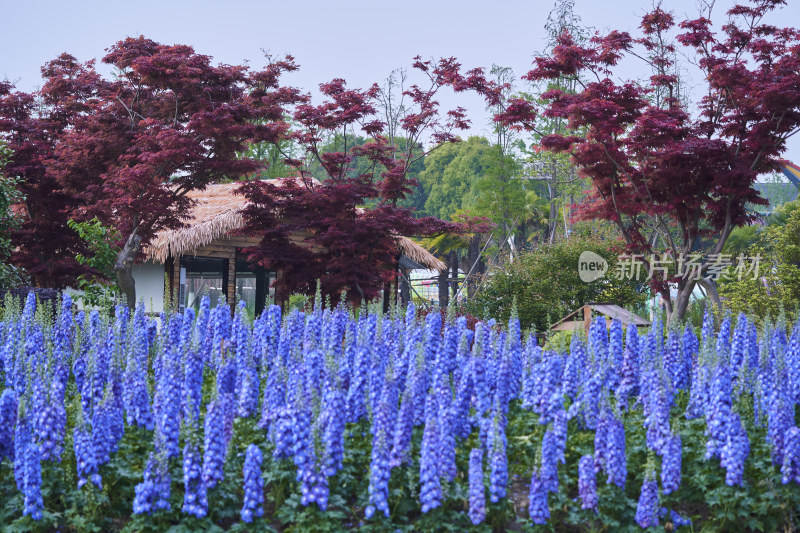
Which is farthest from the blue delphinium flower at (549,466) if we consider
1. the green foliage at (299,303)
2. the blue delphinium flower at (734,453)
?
the green foliage at (299,303)

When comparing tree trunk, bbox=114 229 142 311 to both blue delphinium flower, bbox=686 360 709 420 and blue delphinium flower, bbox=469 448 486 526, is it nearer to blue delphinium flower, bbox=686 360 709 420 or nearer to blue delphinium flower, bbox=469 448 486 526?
blue delphinium flower, bbox=686 360 709 420

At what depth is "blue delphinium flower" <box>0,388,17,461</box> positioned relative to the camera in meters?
4.51

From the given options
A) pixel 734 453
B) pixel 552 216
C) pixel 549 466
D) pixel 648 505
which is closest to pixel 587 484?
pixel 549 466

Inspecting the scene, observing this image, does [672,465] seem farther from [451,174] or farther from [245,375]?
[451,174]

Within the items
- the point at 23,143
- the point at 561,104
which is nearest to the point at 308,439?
the point at 561,104

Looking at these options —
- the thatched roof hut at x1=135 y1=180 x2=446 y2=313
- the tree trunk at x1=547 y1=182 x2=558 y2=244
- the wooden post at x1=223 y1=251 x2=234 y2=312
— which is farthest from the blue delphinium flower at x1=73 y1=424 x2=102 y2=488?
the tree trunk at x1=547 y1=182 x2=558 y2=244

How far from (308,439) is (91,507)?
1.21 metres

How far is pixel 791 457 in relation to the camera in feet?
14.4

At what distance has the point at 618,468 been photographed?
14.2 ft

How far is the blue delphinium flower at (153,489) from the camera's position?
4.01m

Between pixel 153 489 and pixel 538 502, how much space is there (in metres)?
1.97

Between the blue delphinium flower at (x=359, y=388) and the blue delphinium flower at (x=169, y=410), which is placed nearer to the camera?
the blue delphinium flower at (x=169, y=410)

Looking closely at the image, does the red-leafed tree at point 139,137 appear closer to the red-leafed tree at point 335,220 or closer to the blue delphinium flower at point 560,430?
the red-leafed tree at point 335,220

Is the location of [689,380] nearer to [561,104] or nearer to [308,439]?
[308,439]
